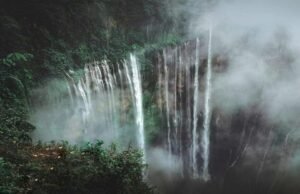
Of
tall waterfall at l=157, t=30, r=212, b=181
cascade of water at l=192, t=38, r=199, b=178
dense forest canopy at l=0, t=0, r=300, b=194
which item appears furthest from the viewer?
cascade of water at l=192, t=38, r=199, b=178

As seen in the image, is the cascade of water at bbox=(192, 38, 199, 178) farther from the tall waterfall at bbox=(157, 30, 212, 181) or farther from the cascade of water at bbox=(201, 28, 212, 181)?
the cascade of water at bbox=(201, 28, 212, 181)

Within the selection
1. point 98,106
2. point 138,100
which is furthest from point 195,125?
point 98,106

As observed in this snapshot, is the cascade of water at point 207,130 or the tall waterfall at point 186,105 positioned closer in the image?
the tall waterfall at point 186,105

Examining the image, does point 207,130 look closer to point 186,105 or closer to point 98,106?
point 186,105

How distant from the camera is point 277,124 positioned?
1700 centimetres

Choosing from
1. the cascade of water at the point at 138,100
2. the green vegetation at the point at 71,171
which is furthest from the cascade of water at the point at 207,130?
the green vegetation at the point at 71,171

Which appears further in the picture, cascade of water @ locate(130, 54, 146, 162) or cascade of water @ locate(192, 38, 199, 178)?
cascade of water @ locate(192, 38, 199, 178)

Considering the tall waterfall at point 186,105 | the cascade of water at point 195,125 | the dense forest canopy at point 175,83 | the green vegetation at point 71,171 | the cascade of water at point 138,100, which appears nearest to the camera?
the green vegetation at point 71,171

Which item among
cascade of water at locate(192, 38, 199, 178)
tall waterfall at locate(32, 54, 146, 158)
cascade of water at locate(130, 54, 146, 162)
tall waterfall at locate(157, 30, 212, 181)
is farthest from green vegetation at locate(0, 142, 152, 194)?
cascade of water at locate(192, 38, 199, 178)

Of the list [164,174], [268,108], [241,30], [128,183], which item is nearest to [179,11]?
[241,30]

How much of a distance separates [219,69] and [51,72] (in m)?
6.60

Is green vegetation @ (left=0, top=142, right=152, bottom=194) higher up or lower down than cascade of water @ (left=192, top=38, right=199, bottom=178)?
lower down

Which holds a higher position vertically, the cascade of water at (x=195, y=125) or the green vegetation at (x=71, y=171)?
the cascade of water at (x=195, y=125)

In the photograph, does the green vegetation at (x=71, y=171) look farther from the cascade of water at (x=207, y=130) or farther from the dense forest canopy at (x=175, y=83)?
the cascade of water at (x=207, y=130)
